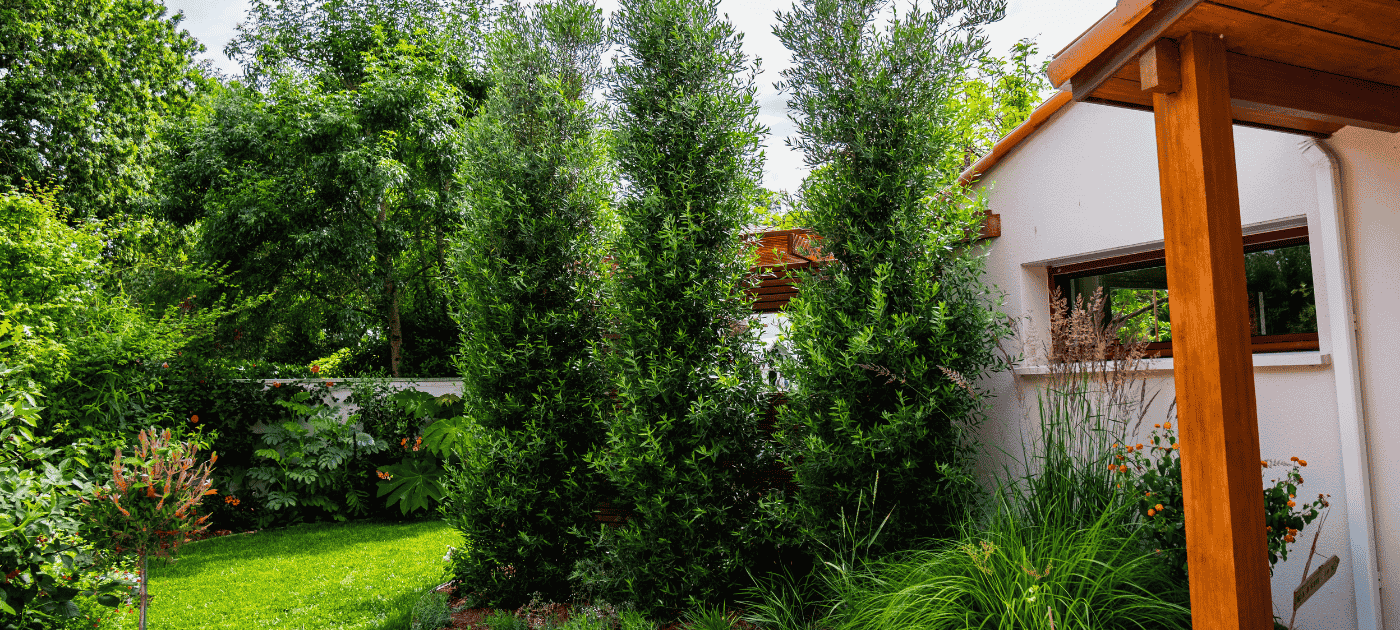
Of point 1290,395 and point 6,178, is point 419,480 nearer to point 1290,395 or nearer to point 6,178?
point 1290,395

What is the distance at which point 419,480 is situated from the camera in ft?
28.1

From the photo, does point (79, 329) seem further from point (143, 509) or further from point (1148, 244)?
point (1148, 244)

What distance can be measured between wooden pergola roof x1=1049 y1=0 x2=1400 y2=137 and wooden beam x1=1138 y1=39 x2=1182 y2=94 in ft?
0.10

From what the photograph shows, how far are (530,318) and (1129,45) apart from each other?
3.88 meters

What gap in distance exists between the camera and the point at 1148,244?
3.95m

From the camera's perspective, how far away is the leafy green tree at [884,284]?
403 centimetres

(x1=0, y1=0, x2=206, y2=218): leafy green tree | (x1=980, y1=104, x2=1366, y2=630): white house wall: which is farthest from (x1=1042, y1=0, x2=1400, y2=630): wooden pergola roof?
(x1=0, y1=0, x2=206, y2=218): leafy green tree

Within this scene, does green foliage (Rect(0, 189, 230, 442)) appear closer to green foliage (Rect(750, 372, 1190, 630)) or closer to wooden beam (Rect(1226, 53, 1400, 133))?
green foliage (Rect(750, 372, 1190, 630))

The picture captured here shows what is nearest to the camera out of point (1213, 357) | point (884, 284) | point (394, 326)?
point (1213, 357)

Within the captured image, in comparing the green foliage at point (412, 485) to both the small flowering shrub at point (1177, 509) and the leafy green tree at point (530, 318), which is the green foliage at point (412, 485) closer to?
the leafy green tree at point (530, 318)

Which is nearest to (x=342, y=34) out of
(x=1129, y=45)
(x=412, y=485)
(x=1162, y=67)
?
(x=412, y=485)

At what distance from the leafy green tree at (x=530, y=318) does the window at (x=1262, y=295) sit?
3.25 meters

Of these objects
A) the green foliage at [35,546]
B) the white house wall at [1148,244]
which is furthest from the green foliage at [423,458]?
the white house wall at [1148,244]

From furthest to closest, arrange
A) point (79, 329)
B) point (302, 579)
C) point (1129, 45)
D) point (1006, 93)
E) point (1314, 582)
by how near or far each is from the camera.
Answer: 1. point (1006, 93)
2. point (79, 329)
3. point (302, 579)
4. point (1314, 582)
5. point (1129, 45)
